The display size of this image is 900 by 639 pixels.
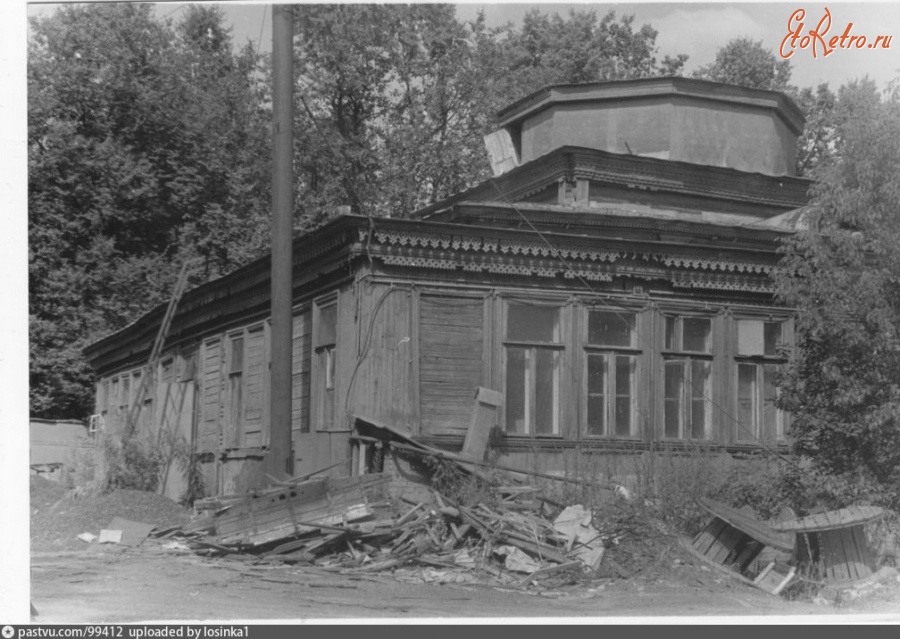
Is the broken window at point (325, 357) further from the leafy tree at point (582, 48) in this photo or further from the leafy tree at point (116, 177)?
the leafy tree at point (582, 48)

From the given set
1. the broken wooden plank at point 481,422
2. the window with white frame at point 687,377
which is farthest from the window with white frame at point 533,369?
the window with white frame at point 687,377

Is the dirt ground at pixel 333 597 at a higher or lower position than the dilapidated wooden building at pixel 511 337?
lower

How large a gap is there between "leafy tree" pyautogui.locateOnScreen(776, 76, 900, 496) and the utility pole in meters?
6.49

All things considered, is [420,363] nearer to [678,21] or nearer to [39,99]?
[678,21]

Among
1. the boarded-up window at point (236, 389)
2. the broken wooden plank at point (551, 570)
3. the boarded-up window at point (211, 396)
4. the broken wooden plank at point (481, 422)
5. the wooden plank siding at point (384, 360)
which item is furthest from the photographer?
the boarded-up window at point (211, 396)

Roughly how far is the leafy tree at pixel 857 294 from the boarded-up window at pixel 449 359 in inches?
169

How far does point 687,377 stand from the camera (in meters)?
16.9

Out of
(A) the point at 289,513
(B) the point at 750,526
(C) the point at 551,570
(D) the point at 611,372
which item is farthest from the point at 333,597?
(D) the point at 611,372

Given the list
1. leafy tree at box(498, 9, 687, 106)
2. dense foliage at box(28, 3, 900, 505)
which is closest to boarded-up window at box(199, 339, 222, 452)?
dense foliage at box(28, 3, 900, 505)

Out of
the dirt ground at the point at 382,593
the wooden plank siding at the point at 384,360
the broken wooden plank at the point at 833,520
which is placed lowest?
the dirt ground at the point at 382,593

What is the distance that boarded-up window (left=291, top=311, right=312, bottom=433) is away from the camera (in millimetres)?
17359

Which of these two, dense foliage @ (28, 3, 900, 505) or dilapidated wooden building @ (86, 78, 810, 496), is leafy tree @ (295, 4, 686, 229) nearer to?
dense foliage @ (28, 3, 900, 505)

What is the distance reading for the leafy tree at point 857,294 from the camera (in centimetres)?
1320

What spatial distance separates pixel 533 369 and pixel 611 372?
1.25m
